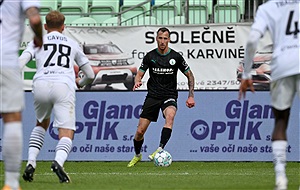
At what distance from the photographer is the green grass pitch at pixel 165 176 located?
10.6 metres

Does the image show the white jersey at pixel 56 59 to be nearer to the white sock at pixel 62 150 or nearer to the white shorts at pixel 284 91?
the white sock at pixel 62 150

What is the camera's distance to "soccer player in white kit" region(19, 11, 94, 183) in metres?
10.9

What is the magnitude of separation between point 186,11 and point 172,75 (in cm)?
442

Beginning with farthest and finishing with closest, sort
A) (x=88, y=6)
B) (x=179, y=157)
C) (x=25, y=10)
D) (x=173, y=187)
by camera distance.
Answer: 1. (x=88, y=6)
2. (x=179, y=157)
3. (x=173, y=187)
4. (x=25, y=10)

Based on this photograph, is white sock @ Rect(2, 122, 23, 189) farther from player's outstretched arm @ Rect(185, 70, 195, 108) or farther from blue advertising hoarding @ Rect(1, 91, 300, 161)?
blue advertising hoarding @ Rect(1, 91, 300, 161)

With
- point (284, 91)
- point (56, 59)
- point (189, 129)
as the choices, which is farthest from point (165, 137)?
point (284, 91)

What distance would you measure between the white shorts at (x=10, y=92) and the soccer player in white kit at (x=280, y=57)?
7.40 ft

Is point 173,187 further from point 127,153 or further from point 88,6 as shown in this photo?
point 88,6

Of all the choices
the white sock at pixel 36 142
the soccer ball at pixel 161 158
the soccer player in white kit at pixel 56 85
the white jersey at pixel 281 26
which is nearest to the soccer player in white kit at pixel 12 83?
the white jersey at pixel 281 26

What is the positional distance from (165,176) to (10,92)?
499 cm

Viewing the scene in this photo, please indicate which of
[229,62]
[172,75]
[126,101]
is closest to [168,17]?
[229,62]

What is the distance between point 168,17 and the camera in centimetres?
2089

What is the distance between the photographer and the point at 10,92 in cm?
821

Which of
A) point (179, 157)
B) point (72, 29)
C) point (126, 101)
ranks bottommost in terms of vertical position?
point (179, 157)
